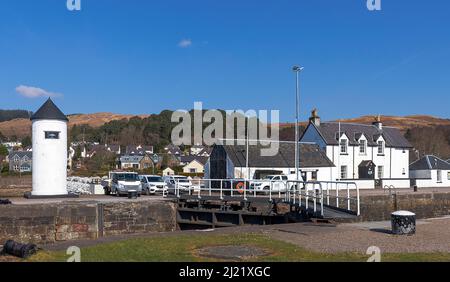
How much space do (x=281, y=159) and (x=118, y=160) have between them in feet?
256

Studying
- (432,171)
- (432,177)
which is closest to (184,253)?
(432,177)

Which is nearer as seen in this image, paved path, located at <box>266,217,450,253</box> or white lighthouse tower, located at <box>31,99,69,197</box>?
paved path, located at <box>266,217,450,253</box>

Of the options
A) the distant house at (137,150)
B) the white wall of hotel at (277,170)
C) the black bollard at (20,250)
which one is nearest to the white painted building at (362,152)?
the white wall of hotel at (277,170)

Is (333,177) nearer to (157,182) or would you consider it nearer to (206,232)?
(157,182)

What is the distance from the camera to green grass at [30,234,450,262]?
40.3 feet

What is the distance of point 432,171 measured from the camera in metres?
58.9

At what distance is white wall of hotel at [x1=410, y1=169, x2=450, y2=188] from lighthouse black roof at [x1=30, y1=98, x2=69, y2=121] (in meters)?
38.3

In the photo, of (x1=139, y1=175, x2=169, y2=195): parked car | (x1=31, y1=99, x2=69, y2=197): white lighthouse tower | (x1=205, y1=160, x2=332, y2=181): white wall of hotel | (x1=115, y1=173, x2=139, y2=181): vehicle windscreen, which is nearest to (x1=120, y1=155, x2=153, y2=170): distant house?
(x1=205, y1=160, x2=332, y2=181): white wall of hotel

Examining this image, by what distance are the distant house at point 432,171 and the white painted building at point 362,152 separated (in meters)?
2.44

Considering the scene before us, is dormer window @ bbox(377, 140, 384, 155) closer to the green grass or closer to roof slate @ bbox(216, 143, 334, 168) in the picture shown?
roof slate @ bbox(216, 143, 334, 168)

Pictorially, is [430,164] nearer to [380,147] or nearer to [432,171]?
[432,171]

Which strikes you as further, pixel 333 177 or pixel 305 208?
pixel 333 177
